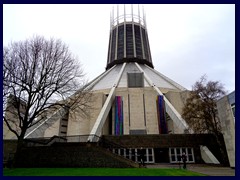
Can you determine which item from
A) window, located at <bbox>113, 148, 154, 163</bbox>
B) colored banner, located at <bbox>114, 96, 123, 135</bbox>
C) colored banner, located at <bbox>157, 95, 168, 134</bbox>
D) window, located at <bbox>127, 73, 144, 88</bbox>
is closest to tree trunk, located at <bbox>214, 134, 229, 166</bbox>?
window, located at <bbox>113, 148, 154, 163</bbox>

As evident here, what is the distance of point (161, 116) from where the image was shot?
28203 millimetres

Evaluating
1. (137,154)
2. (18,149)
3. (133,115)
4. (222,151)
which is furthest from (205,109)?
(18,149)

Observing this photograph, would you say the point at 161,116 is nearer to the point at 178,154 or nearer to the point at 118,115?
the point at 118,115

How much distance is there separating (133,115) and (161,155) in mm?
9538

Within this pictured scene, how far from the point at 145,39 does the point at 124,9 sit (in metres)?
13.2

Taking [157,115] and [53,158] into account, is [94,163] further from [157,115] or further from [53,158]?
[157,115]

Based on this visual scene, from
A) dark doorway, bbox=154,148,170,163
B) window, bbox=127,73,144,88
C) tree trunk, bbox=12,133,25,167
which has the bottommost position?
dark doorway, bbox=154,148,170,163

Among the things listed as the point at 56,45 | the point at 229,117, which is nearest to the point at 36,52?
the point at 56,45

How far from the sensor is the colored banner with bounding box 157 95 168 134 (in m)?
27.3

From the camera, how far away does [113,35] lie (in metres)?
52.2

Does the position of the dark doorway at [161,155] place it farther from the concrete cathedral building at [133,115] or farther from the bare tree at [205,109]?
the bare tree at [205,109]

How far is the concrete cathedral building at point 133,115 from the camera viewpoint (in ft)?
64.2

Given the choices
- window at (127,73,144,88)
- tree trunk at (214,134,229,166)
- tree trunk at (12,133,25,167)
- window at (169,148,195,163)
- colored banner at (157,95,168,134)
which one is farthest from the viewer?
window at (127,73,144,88)

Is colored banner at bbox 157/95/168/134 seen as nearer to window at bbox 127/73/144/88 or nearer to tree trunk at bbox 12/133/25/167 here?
window at bbox 127/73/144/88
